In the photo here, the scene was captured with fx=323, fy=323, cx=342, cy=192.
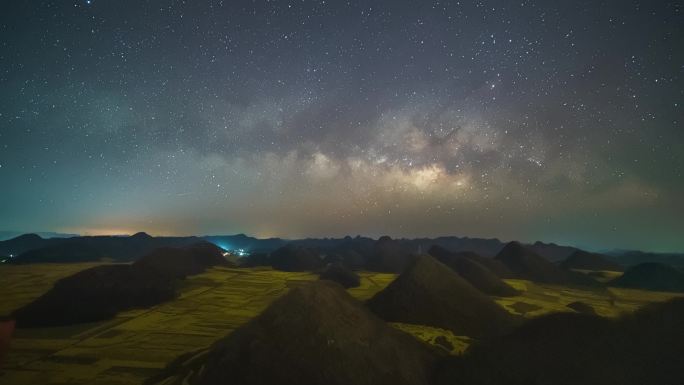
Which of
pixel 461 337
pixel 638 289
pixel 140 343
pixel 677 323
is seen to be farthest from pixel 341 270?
pixel 638 289

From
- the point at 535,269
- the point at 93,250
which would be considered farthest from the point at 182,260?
the point at 535,269

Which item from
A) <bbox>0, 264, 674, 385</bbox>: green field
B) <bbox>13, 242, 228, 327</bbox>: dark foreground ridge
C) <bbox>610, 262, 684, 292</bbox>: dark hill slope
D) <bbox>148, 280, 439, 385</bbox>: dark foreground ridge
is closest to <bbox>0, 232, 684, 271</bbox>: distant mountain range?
<bbox>610, 262, 684, 292</bbox>: dark hill slope

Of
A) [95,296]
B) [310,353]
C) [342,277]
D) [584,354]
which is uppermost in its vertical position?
[584,354]

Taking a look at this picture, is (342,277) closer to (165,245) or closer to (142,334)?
(142,334)

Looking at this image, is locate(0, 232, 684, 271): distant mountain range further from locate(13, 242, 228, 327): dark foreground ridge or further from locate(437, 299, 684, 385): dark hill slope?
locate(437, 299, 684, 385): dark hill slope

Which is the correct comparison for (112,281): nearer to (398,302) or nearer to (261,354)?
(261,354)

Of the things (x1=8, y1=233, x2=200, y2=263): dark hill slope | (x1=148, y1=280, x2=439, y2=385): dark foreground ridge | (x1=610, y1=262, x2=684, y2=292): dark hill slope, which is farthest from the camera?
(x1=8, y1=233, x2=200, y2=263): dark hill slope

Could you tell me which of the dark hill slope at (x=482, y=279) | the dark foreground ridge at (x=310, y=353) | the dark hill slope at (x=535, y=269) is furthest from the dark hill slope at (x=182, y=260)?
the dark hill slope at (x=535, y=269)
